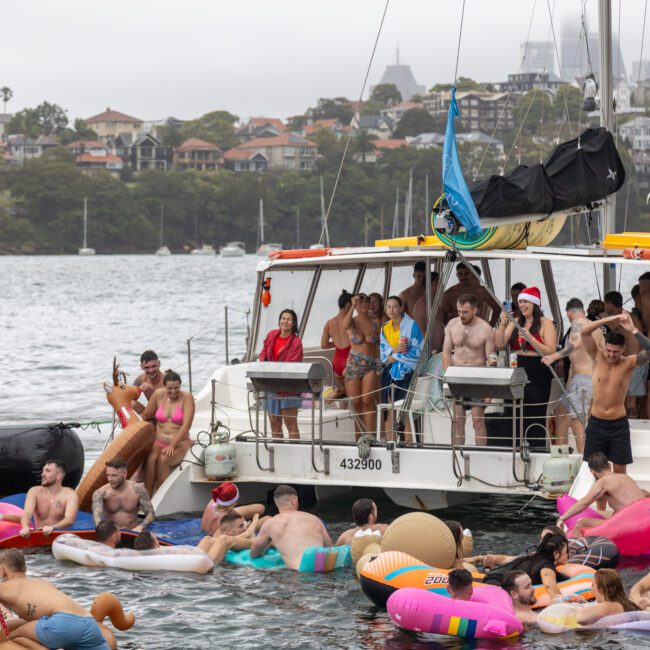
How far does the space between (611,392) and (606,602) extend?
96.4 inches

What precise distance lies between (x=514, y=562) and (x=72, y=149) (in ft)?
537

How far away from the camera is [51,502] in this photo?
13.6 m

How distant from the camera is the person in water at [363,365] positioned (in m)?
14.6

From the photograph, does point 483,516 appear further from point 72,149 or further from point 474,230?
point 72,149

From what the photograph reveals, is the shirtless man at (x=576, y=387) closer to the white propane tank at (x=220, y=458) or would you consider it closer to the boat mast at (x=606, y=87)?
the boat mast at (x=606, y=87)

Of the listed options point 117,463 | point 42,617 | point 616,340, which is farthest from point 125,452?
point 616,340

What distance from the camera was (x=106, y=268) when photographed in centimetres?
11794

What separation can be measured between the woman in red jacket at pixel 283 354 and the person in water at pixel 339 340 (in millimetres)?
811


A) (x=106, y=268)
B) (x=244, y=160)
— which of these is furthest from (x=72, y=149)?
(x=106, y=268)

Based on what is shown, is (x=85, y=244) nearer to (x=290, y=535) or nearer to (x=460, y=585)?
(x=290, y=535)

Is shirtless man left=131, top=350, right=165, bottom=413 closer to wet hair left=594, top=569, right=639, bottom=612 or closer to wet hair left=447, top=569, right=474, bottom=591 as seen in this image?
wet hair left=447, top=569, right=474, bottom=591

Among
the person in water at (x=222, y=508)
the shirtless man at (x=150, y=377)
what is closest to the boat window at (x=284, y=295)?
the shirtless man at (x=150, y=377)

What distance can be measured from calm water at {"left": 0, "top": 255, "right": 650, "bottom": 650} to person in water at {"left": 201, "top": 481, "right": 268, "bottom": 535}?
808 mm

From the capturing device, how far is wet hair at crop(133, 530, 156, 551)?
506 inches
